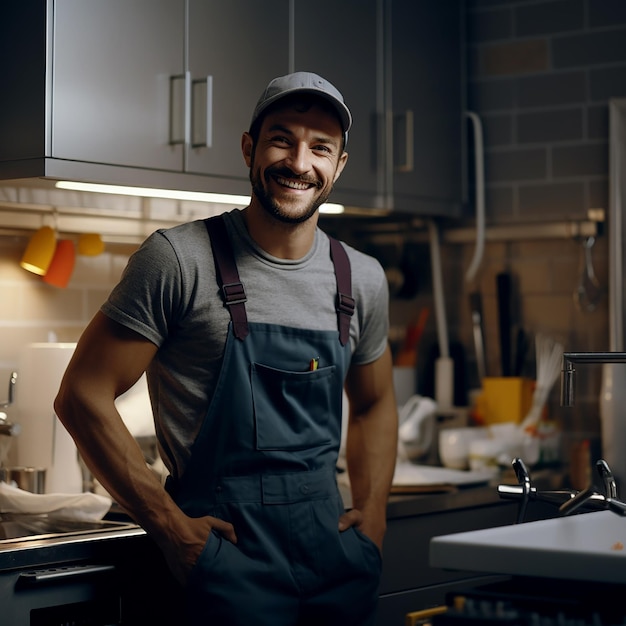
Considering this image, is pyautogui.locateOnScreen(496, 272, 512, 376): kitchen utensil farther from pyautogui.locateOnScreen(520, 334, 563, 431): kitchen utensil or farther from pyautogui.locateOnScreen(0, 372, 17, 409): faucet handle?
pyautogui.locateOnScreen(0, 372, 17, 409): faucet handle

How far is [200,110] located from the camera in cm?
263

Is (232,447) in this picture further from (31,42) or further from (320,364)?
(31,42)

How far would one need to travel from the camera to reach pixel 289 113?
2252 millimetres

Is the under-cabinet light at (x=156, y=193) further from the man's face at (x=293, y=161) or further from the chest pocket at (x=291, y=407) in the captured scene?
the chest pocket at (x=291, y=407)

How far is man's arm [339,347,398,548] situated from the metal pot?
64cm

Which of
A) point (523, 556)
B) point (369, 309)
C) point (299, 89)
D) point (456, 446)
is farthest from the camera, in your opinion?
point (456, 446)

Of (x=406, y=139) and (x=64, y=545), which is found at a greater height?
(x=406, y=139)

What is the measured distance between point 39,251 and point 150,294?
0.73m

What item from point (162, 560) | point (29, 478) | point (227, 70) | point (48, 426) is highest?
point (227, 70)

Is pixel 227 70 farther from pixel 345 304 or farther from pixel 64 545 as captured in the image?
pixel 64 545

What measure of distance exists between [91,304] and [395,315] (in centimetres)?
106

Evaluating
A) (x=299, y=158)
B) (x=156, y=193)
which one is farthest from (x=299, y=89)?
(x=156, y=193)

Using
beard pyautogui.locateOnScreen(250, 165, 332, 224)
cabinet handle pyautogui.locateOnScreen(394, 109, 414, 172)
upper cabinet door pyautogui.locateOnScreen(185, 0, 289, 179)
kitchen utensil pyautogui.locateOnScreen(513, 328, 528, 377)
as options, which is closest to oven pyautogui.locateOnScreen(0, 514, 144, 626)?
beard pyautogui.locateOnScreen(250, 165, 332, 224)

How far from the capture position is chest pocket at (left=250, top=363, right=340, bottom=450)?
86.4 inches
